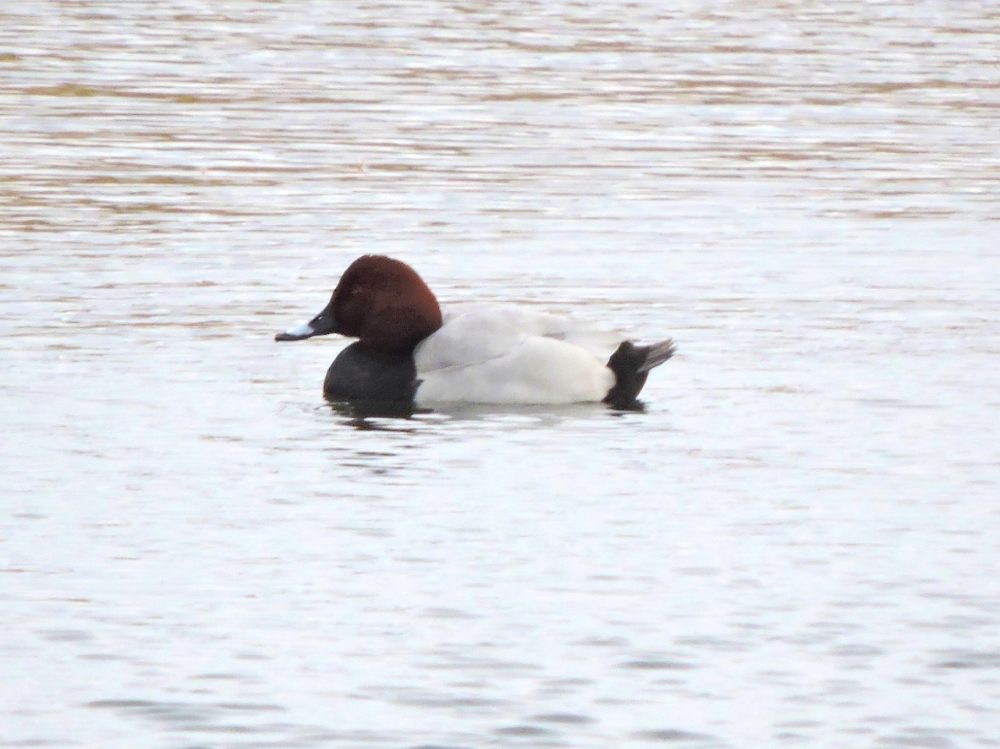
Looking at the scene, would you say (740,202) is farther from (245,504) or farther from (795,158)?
(245,504)

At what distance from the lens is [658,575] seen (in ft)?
24.7

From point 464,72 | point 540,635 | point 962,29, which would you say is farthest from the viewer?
point 962,29

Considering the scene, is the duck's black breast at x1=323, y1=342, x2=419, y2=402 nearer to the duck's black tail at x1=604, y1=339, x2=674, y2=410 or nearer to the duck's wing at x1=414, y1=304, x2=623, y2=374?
the duck's wing at x1=414, y1=304, x2=623, y2=374

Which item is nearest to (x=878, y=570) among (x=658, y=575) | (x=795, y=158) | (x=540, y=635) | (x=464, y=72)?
(x=658, y=575)

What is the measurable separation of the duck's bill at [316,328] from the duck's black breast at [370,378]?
225 mm

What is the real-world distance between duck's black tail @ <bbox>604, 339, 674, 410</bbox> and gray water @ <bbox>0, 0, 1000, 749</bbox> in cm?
12

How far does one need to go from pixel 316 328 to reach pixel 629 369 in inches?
64.2

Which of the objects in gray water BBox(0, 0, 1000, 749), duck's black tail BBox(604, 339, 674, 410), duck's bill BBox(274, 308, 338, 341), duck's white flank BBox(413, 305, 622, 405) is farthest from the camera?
duck's bill BBox(274, 308, 338, 341)

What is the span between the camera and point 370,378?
10656 millimetres

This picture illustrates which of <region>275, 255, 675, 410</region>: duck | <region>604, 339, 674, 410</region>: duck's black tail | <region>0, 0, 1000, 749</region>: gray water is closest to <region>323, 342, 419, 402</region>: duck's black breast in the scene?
<region>275, 255, 675, 410</region>: duck

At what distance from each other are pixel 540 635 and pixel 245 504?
205cm

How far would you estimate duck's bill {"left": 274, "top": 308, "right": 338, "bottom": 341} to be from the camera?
1102 cm

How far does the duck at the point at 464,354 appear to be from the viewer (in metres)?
10.5

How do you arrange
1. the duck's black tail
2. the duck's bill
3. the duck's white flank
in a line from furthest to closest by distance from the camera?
the duck's bill
the duck's black tail
the duck's white flank
